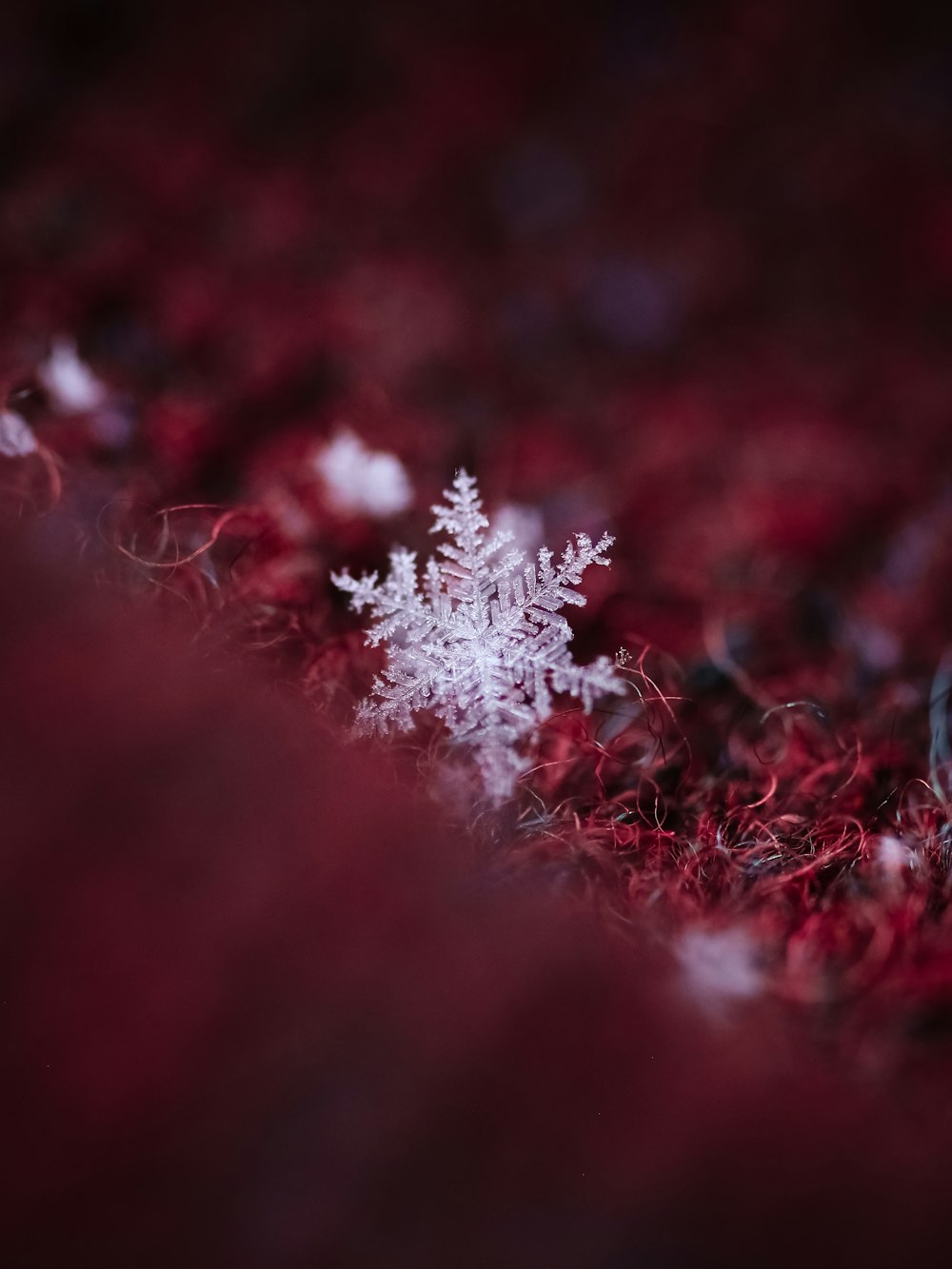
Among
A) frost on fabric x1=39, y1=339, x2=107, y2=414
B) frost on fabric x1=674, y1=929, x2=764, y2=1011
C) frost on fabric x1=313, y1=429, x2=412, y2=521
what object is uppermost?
frost on fabric x1=313, y1=429, x2=412, y2=521

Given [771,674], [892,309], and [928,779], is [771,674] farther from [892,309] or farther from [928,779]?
[892,309]

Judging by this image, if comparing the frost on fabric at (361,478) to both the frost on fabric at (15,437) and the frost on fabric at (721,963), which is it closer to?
the frost on fabric at (15,437)

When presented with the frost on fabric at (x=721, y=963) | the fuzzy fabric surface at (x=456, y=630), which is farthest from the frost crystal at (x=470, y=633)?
the frost on fabric at (x=721, y=963)

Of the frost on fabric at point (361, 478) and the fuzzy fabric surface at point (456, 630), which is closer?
A: the fuzzy fabric surface at point (456, 630)

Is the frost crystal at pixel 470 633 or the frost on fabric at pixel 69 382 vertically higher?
the frost on fabric at pixel 69 382

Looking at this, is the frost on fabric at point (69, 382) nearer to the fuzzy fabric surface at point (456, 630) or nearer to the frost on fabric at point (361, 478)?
the fuzzy fabric surface at point (456, 630)

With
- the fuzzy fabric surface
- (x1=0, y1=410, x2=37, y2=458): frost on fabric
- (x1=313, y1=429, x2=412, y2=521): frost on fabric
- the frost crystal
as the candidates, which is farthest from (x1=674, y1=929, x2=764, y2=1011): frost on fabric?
(x1=0, y1=410, x2=37, y2=458): frost on fabric

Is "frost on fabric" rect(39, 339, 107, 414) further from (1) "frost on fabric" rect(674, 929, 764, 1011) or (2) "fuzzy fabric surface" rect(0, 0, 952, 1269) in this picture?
(1) "frost on fabric" rect(674, 929, 764, 1011)

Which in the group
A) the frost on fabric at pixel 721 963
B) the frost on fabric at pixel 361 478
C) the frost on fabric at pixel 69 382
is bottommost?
the frost on fabric at pixel 721 963
